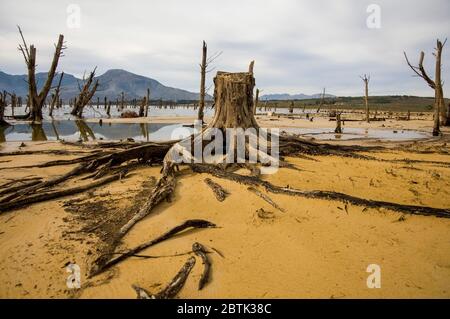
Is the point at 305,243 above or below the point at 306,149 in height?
below

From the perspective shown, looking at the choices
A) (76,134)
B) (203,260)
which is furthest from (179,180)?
(76,134)

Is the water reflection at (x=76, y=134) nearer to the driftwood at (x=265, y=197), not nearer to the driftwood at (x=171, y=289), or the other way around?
the driftwood at (x=265, y=197)

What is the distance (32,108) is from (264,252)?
95.8ft

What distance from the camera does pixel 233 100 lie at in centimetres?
647

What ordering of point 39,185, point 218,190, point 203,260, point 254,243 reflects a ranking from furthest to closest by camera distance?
point 39,185 < point 218,190 < point 254,243 < point 203,260

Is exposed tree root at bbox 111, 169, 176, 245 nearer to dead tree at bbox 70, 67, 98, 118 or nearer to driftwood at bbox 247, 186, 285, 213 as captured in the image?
driftwood at bbox 247, 186, 285, 213

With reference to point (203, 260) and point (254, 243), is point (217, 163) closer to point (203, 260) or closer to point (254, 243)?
point (254, 243)

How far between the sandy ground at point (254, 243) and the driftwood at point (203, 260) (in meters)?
0.06

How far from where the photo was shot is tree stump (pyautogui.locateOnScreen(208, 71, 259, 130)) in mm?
6430

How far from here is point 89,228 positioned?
367cm

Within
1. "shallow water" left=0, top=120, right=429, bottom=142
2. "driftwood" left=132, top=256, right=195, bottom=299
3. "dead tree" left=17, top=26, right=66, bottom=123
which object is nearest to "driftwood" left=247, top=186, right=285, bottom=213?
"driftwood" left=132, top=256, right=195, bottom=299

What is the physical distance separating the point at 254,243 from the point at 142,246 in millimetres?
1251
